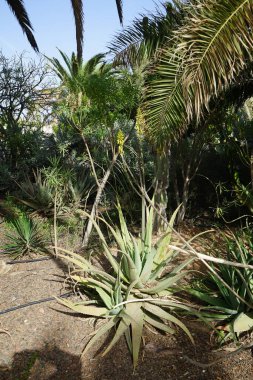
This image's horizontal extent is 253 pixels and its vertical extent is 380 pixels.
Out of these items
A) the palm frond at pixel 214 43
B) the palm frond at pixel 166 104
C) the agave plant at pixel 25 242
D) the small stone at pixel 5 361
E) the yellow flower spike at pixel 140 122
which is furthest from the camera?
the agave plant at pixel 25 242

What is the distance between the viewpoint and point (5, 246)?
4.59 metres

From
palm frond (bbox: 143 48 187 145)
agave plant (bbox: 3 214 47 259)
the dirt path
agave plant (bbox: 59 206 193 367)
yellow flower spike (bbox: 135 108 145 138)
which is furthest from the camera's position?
agave plant (bbox: 3 214 47 259)

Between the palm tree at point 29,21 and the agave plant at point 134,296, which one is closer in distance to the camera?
the agave plant at point 134,296

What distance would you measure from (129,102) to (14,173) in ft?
15.1

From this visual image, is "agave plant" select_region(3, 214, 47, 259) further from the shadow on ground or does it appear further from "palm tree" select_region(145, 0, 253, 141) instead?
"palm tree" select_region(145, 0, 253, 141)

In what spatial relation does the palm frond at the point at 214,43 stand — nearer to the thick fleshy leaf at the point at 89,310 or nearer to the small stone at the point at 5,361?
the thick fleshy leaf at the point at 89,310

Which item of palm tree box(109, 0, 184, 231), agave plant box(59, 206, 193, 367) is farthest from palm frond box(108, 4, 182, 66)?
agave plant box(59, 206, 193, 367)

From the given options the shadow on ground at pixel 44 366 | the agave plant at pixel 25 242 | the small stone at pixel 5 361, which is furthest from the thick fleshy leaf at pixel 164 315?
the agave plant at pixel 25 242

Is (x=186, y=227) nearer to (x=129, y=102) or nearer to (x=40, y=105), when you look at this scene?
(x=129, y=102)

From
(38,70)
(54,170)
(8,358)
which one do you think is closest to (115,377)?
(8,358)

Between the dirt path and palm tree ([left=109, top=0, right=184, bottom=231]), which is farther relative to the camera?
palm tree ([left=109, top=0, right=184, bottom=231])

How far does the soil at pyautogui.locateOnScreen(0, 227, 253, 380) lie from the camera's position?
2.39 meters

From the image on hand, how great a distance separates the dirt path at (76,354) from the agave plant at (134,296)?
0.34 ft

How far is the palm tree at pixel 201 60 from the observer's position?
3.29m
